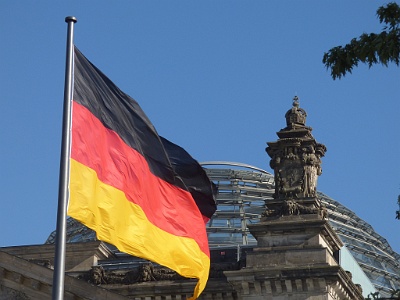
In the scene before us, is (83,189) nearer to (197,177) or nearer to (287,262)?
(197,177)

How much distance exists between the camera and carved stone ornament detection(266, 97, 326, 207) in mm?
54062

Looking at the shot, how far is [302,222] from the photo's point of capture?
5266 cm

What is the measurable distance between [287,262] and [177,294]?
201 inches

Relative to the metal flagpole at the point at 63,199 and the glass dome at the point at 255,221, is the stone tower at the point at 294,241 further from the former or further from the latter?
the metal flagpole at the point at 63,199

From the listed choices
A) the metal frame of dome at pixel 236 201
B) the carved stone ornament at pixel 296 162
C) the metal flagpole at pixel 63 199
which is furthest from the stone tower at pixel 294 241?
the metal flagpole at pixel 63 199

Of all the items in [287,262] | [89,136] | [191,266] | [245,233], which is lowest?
[191,266]

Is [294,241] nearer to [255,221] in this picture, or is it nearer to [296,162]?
[296,162]

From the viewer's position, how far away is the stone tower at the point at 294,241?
170ft

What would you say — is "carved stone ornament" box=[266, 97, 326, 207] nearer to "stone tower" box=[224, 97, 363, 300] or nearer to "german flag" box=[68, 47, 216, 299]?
"stone tower" box=[224, 97, 363, 300]

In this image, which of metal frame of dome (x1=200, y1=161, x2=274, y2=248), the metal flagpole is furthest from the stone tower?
the metal flagpole

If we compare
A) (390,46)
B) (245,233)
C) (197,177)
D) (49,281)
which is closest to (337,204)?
(245,233)

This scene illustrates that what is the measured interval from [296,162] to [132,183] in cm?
2305

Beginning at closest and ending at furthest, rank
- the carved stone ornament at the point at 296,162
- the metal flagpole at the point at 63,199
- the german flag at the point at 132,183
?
the metal flagpole at the point at 63,199 < the german flag at the point at 132,183 < the carved stone ornament at the point at 296,162

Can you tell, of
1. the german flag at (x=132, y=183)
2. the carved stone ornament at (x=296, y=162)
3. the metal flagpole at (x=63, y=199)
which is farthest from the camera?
the carved stone ornament at (x=296, y=162)
